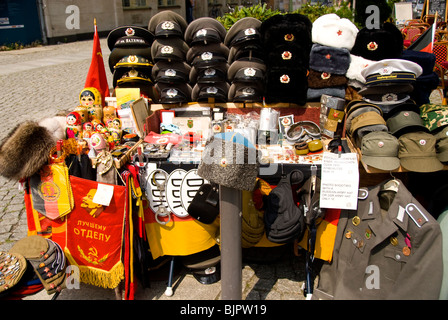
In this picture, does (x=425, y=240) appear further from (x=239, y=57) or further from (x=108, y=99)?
(x=108, y=99)

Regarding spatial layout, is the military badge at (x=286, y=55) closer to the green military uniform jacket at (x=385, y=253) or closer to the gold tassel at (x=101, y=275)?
the green military uniform jacket at (x=385, y=253)

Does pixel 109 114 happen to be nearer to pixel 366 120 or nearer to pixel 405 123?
pixel 366 120

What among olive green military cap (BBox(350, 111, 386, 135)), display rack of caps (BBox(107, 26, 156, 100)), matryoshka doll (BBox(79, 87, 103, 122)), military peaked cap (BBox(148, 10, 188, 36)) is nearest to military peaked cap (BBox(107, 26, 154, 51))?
display rack of caps (BBox(107, 26, 156, 100))

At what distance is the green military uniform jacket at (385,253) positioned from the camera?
236 centimetres

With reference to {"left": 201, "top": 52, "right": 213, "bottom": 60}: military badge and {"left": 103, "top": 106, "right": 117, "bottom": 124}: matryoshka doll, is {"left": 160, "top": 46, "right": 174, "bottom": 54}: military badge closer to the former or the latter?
{"left": 201, "top": 52, "right": 213, "bottom": 60}: military badge

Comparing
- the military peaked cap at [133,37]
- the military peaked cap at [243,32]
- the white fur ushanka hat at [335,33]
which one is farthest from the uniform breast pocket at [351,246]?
the military peaked cap at [133,37]

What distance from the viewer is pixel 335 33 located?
3439 millimetres

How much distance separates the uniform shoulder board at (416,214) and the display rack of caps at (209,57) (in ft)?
6.85

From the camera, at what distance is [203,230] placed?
304cm

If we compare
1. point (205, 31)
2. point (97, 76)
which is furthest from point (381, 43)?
point (97, 76)

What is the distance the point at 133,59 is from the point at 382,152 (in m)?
2.62

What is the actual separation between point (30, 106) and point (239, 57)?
546cm

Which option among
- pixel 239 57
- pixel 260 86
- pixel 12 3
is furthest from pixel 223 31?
pixel 12 3
